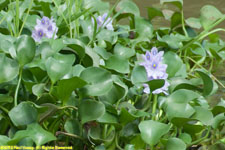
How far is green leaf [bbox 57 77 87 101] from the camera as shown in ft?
4.62

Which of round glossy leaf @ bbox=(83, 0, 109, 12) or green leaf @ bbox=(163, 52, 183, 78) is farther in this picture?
round glossy leaf @ bbox=(83, 0, 109, 12)

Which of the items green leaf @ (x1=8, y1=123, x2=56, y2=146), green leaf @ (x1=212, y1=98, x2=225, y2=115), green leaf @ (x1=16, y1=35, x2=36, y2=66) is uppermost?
green leaf @ (x1=16, y1=35, x2=36, y2=66)

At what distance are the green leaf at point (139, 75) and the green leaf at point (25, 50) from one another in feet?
1.08

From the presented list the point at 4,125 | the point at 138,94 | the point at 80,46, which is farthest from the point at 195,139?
the point at 4,125

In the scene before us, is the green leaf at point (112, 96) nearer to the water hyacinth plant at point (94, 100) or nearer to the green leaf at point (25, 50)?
the water hyacinth plant at point (94, 100)

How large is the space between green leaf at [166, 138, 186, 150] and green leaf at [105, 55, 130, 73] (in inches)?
12.8

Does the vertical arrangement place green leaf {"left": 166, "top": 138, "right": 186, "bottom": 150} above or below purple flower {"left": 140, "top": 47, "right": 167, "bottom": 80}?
below

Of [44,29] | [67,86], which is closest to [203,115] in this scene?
[67,86]

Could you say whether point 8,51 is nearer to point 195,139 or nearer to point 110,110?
point 110,110

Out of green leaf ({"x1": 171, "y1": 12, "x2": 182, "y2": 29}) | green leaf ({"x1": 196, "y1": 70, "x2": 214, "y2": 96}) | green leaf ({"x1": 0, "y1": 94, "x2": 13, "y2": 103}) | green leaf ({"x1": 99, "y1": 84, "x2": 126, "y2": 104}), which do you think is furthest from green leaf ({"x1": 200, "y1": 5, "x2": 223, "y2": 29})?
green leaf ({"x1": 0, "y1": 94, "x2": 13, "y2": 103})

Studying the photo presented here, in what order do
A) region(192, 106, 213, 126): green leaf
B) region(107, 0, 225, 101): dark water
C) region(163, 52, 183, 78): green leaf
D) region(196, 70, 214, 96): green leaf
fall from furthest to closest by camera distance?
1. region(107, 0, 225, 101): dark water
2. region(163, 52, 183, 78): green leaf
3. region(196, 70, 214, 96): green leaf
4. region(192, 106, 213, 126): green leaf

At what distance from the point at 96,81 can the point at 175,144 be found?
0.30m

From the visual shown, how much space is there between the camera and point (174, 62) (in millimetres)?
1795

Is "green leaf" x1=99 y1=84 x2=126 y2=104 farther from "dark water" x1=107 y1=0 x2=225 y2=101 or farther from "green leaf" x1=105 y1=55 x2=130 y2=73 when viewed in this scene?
"dark water" x1=107 y1=0 x2=225 y2=101
